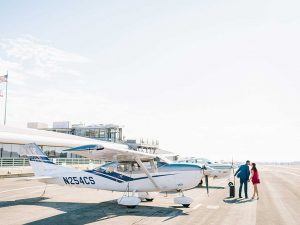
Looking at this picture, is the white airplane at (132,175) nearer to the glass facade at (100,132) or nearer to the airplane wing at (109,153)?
the airplane wing at (109,153)

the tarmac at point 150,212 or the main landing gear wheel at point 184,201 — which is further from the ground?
the main landing gear wheel at point 184,201

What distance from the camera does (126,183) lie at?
548 inches

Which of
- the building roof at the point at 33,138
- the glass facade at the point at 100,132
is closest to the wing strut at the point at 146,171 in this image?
the building roof at the point at 33,138

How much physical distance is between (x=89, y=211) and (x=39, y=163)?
16.6 ft

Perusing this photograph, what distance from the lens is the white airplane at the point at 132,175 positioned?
13.0 m

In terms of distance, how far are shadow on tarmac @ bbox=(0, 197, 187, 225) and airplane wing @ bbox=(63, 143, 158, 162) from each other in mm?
2035

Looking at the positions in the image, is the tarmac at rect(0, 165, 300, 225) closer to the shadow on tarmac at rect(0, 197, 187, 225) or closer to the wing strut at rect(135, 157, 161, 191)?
the shadow on tarmac at rect(0, 197, 187, 225)

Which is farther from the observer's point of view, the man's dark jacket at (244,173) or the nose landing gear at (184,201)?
the man's dark jacket at (244,173)

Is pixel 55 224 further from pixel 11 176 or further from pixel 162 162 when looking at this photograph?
pixel 11 176

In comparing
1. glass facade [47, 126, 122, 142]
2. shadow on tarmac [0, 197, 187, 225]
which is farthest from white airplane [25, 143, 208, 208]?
glass facade [47, 126, 122, 142]

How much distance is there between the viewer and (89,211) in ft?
40.1

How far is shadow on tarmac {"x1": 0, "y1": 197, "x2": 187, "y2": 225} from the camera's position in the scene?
10.5 m

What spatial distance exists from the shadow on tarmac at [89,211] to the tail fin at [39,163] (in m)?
1.38

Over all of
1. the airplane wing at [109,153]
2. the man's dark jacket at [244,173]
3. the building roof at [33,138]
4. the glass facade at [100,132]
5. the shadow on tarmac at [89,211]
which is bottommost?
the shadow on tarmac at [89,211]
